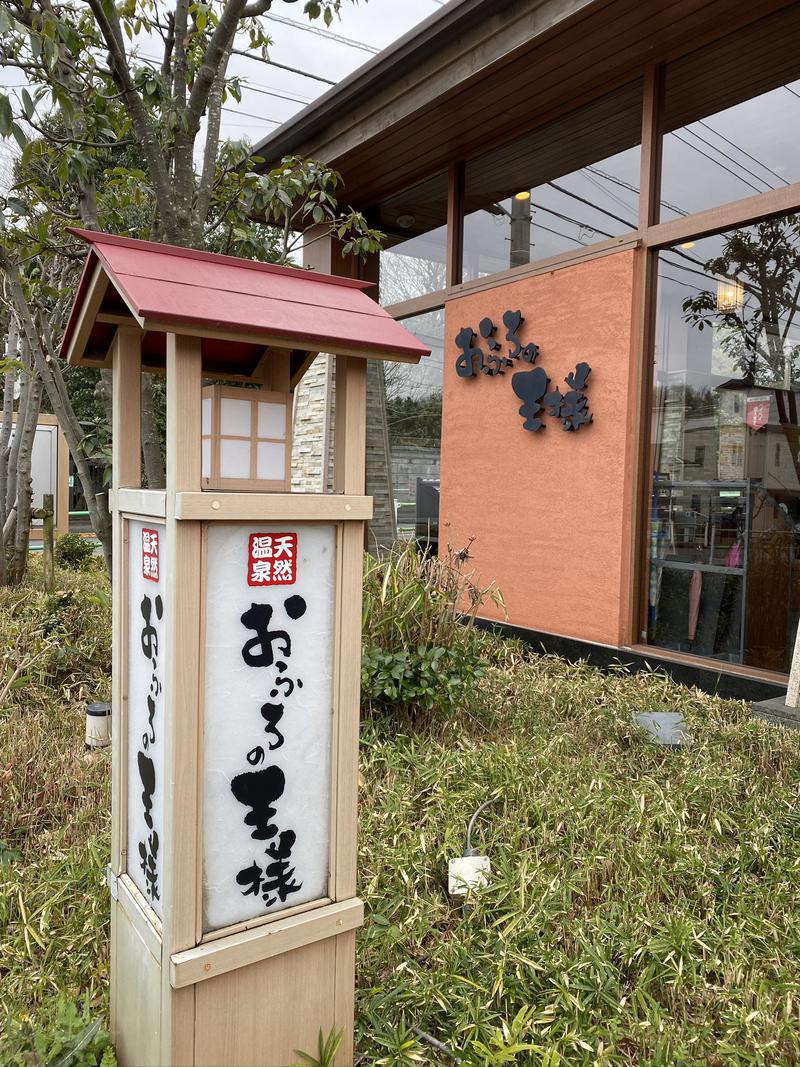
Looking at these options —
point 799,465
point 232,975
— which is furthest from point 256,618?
point 799,465

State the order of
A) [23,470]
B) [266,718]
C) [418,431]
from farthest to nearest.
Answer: [418,431], [23,470], [266,718]

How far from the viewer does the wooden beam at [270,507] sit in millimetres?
1443

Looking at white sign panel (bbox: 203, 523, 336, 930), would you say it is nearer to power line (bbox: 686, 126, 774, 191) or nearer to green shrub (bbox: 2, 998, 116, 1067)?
green shrub (bbox: 2, 998, 116, 1067)

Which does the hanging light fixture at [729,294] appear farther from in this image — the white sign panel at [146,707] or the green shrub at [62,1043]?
the green shrub at [62,1043]

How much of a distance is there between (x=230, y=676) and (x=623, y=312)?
4.01 metres

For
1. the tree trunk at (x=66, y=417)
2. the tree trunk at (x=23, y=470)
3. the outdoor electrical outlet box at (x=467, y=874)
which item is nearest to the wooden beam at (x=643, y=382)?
the outdoor electrical outlet box at (x=467, y=874)

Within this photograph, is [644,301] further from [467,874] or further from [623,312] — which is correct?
[467,874]

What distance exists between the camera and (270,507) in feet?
5.01

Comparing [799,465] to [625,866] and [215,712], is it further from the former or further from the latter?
[215,712]

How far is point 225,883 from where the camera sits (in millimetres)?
1561

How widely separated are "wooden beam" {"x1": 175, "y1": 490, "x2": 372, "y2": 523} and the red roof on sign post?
1.03 feet

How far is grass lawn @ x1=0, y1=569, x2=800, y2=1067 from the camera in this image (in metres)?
1.84

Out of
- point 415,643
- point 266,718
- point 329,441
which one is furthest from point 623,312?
point 266,718

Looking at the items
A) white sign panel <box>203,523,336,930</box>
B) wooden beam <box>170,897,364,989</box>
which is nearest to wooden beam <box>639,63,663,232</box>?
white sign panel <box>203,523,336,930</box>
